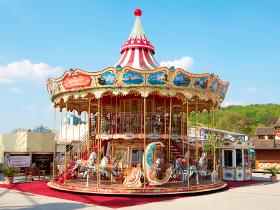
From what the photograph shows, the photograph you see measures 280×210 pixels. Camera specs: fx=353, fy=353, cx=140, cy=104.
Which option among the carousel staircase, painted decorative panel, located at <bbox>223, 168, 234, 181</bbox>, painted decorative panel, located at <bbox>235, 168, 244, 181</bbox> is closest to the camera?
the carousel staircase

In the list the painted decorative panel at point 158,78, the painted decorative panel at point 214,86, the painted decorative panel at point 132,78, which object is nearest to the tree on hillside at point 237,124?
the painted decorative panel at point 214,86

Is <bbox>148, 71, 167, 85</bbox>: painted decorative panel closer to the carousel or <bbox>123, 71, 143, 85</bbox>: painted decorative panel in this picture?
the carousel

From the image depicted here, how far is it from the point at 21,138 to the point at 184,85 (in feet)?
61.5

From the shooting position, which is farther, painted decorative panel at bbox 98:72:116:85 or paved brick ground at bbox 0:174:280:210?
painted decorative panel at bbox 98:72:116:85

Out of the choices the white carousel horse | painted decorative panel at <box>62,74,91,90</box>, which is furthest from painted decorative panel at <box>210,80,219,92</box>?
the white carousel horse

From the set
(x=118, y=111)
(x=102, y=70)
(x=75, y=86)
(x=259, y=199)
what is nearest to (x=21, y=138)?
(x=118, y=111)

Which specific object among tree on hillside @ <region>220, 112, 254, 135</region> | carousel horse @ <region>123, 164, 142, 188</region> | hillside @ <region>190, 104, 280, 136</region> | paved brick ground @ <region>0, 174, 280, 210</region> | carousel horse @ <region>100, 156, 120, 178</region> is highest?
hillside @ <region>190, 104, 280, 136</region>

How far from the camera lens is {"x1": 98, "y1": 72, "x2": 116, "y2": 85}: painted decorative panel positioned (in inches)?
673

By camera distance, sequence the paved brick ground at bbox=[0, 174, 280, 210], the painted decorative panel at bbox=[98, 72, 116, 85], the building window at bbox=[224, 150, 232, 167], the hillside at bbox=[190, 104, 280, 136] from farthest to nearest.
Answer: the hillside at bbox=[190, 104, 280, 136]
the building window at bbox=[224, 150, 232, 167]
the painted decorative panel at bbox=[98, 72, 116, 85]
the paved brick ground at bbox=[0, 174, 280, 210]

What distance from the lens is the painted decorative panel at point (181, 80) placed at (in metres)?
17.2

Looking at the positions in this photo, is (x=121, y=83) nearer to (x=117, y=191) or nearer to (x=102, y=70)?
(x=102, y=70)

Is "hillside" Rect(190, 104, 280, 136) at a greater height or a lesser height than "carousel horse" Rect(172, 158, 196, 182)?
greater

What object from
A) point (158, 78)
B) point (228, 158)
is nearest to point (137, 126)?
point (158, 78)

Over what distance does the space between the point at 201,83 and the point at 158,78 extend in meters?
2.51
